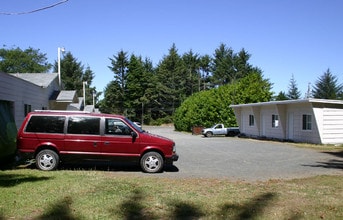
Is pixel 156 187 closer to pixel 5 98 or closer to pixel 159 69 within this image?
pixel 5 98

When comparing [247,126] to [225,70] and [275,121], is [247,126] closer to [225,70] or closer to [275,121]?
[275,121]

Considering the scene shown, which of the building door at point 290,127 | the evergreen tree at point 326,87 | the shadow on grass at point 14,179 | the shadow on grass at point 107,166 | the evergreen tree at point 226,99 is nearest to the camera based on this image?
the shadow on grass at point 14,179

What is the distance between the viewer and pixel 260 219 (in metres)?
6.51

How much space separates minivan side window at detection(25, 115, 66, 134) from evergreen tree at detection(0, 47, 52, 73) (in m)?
74.3

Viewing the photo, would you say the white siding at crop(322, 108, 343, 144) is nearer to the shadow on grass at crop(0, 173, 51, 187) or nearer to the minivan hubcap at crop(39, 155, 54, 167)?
the minivan hubcap at crop(39, 155, 54, 167)

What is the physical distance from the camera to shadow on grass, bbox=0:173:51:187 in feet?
31.3

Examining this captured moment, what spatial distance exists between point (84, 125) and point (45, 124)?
48.7 inches

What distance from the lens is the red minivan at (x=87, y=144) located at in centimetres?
1287

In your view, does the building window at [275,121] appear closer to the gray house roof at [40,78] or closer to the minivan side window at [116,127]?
the gray house roof at [40,78]

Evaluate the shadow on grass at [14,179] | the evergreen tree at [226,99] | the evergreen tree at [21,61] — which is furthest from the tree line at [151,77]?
the shadow on grass at [14,179]

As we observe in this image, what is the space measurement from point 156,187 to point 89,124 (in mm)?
4588

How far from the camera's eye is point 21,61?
8725 centimetres

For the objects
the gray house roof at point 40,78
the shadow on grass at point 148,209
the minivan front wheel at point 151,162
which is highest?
the gray house roof at point 40,78

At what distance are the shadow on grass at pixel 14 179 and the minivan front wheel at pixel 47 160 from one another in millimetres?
1558
